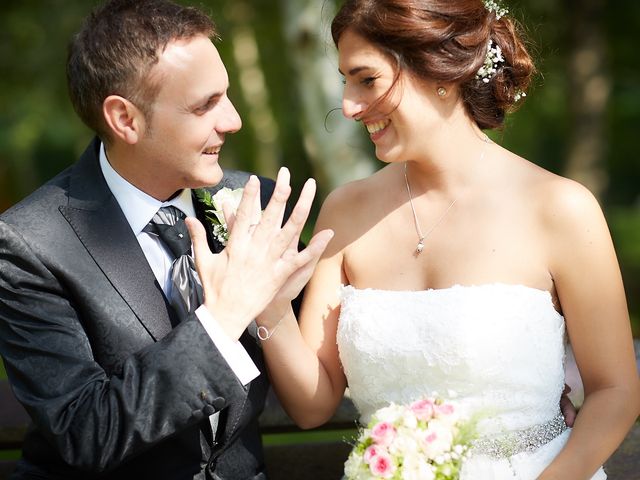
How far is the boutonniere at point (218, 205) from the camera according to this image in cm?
319

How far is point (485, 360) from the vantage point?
2975 millimetres

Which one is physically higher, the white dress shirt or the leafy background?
the white dress shirt

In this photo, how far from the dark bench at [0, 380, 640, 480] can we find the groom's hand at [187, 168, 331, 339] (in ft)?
3.39

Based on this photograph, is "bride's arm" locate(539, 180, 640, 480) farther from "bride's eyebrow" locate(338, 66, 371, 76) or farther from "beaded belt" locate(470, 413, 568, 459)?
"bride's eyebrow" locate(338, 66, 371, 76)

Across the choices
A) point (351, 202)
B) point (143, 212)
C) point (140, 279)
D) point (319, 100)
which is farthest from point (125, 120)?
point (319, 100)

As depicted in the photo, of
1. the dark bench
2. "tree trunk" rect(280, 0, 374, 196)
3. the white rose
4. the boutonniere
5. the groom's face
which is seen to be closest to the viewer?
the white rose

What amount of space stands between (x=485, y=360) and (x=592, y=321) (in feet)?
1.19

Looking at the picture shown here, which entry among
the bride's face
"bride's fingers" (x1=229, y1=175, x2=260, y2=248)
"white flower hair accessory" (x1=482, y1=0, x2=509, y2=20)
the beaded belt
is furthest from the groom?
"white flower hair accessory" (x1=482, y1=0, x2=509, y2=20)

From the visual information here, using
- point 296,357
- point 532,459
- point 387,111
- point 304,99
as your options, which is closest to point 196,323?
point 296,357

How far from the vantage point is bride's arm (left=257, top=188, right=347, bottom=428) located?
→ 3.09 meters

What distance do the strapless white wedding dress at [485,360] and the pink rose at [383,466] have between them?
1.59 feet

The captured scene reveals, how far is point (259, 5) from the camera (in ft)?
41.1

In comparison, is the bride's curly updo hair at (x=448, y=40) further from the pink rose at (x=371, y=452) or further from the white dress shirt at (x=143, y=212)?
the pink rose at (x=371, y=452)

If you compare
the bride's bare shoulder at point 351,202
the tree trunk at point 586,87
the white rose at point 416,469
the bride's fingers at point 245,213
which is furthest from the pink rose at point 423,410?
the tree trunk at point 586,87
